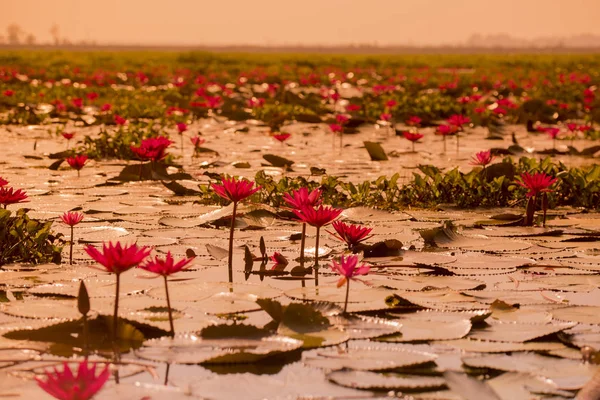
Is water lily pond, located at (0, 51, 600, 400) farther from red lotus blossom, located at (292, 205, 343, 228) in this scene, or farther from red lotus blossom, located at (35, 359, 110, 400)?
red lotus blossom, located at (35, 359, 110, 400)

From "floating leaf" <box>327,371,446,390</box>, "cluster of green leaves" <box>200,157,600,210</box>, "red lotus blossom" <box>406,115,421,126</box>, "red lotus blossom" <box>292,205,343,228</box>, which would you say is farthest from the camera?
"red lotus blossom" <box>406,115,421,126</box>

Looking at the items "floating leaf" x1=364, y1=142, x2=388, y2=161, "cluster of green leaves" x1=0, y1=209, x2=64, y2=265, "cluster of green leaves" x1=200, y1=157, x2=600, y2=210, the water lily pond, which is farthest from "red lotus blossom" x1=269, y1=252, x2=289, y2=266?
"floating leaf" x1=364, y1=142, x2=388, y2=161

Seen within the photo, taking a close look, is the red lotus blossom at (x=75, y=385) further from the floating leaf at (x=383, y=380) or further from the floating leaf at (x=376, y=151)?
the floating leaf at (x=376, y=151)

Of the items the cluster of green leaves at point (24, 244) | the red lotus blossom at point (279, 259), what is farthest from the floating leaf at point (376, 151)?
the cluster of green leaves at point (24, 244)

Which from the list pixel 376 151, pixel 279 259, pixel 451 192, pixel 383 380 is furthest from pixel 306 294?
pixel 376 151

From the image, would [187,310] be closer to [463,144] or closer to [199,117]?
[463,144]

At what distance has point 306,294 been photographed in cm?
319

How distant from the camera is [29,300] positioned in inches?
121

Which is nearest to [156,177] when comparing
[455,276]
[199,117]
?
[455,276]

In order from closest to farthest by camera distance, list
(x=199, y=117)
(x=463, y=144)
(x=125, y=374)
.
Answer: (x=125, y=374)
(x=463, y=144)
(x=199, y=117)

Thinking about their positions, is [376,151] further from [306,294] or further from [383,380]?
[383,380]

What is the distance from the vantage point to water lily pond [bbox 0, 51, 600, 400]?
7.83ft

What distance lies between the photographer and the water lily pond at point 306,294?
2.39 m

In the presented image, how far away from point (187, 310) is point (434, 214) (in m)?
2.32
